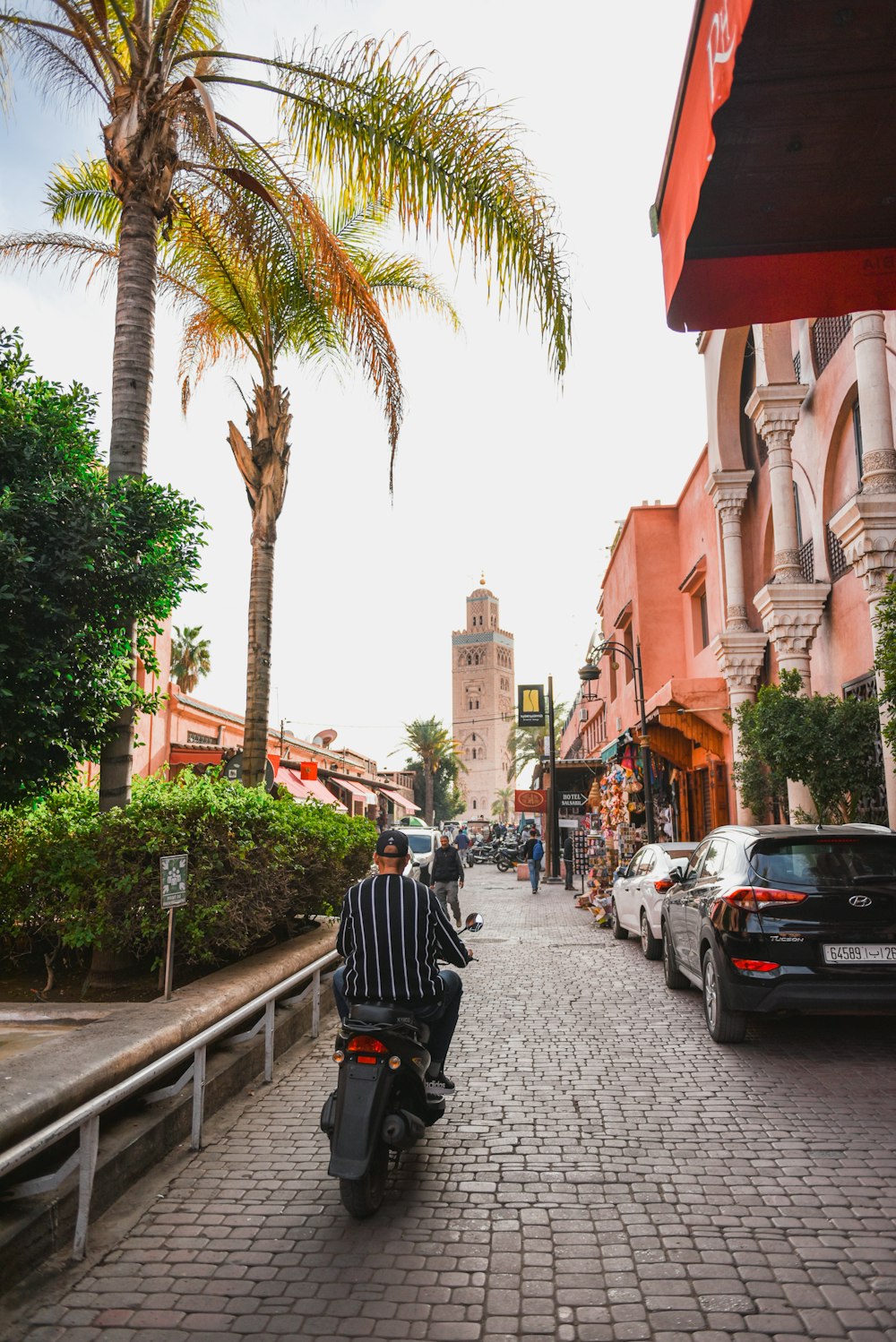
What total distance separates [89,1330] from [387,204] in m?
8.70

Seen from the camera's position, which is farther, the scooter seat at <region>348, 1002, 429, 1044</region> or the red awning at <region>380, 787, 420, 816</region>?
the red awning at <region>380, 787, 420, 816</region>

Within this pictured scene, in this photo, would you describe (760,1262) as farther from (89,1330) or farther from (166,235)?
(166,235)

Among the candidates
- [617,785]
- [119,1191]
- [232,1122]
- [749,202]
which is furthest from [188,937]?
[617,785]

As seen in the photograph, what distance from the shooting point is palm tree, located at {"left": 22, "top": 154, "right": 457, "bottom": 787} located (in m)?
9.96

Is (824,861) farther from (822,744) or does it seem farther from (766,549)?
(766,549)

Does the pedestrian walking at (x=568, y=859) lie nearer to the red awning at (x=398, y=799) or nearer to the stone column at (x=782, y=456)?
the stone column at (x=782, y=456)

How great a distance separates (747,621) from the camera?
1792 centimetres

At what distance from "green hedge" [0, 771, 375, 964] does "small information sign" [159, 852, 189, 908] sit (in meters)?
0.76

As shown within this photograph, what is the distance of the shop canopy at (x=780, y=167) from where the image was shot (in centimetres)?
352

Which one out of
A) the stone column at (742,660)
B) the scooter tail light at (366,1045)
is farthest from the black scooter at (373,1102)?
the stone column at (742,660)

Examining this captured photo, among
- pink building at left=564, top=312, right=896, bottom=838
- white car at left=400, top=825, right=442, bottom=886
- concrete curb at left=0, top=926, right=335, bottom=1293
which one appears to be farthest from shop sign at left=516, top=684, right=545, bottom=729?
concrete curb at left=0, top=926, right=335, bottom=1293

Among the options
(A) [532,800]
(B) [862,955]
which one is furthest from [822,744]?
(A) [532,800]

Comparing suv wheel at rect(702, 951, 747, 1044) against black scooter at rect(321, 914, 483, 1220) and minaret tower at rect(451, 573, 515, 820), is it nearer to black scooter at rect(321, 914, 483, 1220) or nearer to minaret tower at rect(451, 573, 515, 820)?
black scooter at rect(321, 914, 483, 1220)

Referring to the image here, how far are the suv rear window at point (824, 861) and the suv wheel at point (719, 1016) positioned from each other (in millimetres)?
839
